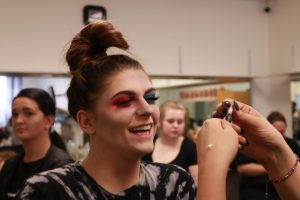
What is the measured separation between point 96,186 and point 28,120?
1.11m

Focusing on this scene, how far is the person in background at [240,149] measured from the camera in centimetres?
85

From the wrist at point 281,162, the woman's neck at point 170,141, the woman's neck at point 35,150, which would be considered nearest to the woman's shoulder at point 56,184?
the wrist at point 281,162

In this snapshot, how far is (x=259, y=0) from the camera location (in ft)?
13.5

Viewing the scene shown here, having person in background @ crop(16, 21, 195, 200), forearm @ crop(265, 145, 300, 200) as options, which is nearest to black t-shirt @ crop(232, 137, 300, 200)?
forearm @ crop(265, 145, 300, 200)

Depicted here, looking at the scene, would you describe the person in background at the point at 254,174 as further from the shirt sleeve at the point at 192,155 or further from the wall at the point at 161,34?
the wall at the point at 161,34

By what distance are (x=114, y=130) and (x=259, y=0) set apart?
3562 mm

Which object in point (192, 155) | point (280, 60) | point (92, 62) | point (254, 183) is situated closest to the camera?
point (92, 62)

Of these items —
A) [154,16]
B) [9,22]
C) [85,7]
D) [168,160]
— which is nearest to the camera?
[168,160]

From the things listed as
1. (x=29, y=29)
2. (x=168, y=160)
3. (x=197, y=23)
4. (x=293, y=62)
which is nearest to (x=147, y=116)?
(x=168, y=160)

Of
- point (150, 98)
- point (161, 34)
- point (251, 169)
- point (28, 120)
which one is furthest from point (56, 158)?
point (161, 34)

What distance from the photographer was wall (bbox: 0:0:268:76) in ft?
9.92

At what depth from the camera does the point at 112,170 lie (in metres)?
1.00

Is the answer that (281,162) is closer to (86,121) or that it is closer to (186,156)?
(86,121)

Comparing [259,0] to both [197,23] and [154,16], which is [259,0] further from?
[154,16]
